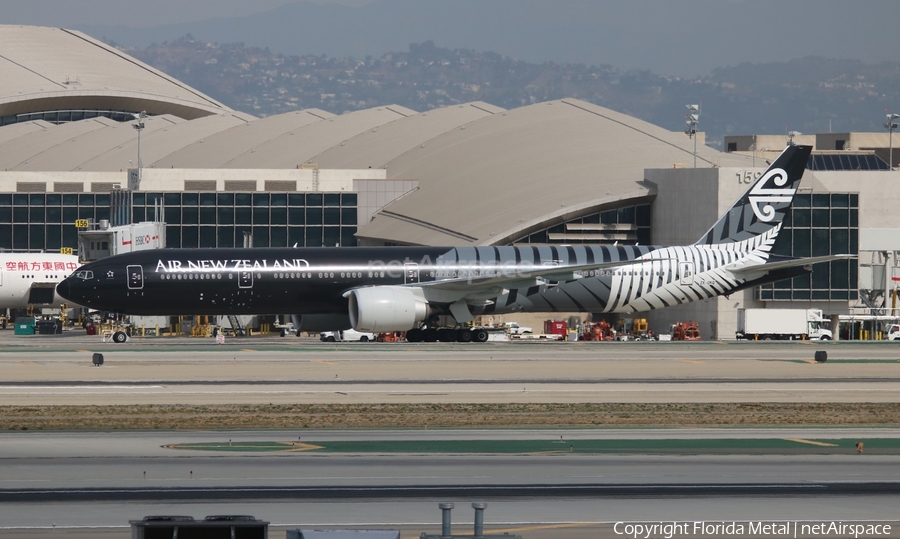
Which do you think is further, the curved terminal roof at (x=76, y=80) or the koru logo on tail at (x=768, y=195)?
the curved terminal roof at (x=76, y=80)

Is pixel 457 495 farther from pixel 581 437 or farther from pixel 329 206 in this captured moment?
pixel 329 206

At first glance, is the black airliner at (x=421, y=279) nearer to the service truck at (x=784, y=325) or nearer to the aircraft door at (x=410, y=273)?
the aircraft door at (x=410, y=273)

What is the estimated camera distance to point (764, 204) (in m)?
58.4

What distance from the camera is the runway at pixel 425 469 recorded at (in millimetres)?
16344

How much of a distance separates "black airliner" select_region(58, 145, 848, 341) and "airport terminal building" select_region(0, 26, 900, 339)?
1973 centimetres

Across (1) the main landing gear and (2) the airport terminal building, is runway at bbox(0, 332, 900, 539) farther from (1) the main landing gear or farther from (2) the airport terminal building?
(2) the airport terminal building

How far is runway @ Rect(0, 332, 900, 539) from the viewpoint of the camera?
53.6 feet

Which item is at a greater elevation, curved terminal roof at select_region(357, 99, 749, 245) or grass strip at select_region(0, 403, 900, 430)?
curved terminal roof at select_region(357, 99, 749, 245)

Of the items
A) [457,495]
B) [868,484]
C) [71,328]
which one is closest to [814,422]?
[868,484]

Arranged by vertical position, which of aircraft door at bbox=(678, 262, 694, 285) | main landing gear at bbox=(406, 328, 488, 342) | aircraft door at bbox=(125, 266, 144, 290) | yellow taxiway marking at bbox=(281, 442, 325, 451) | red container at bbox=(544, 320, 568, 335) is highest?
aircraft door at bbox=(678, 262, 694, 285)

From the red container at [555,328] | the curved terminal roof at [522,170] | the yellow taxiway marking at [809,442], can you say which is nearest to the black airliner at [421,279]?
the red container at [555,328]

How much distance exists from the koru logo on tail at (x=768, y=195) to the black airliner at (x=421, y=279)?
0.91 feet

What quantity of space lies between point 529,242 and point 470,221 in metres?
4.42

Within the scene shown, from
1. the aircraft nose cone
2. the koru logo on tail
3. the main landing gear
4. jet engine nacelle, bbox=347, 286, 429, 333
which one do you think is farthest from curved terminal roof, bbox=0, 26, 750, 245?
the aircraft nose cone
